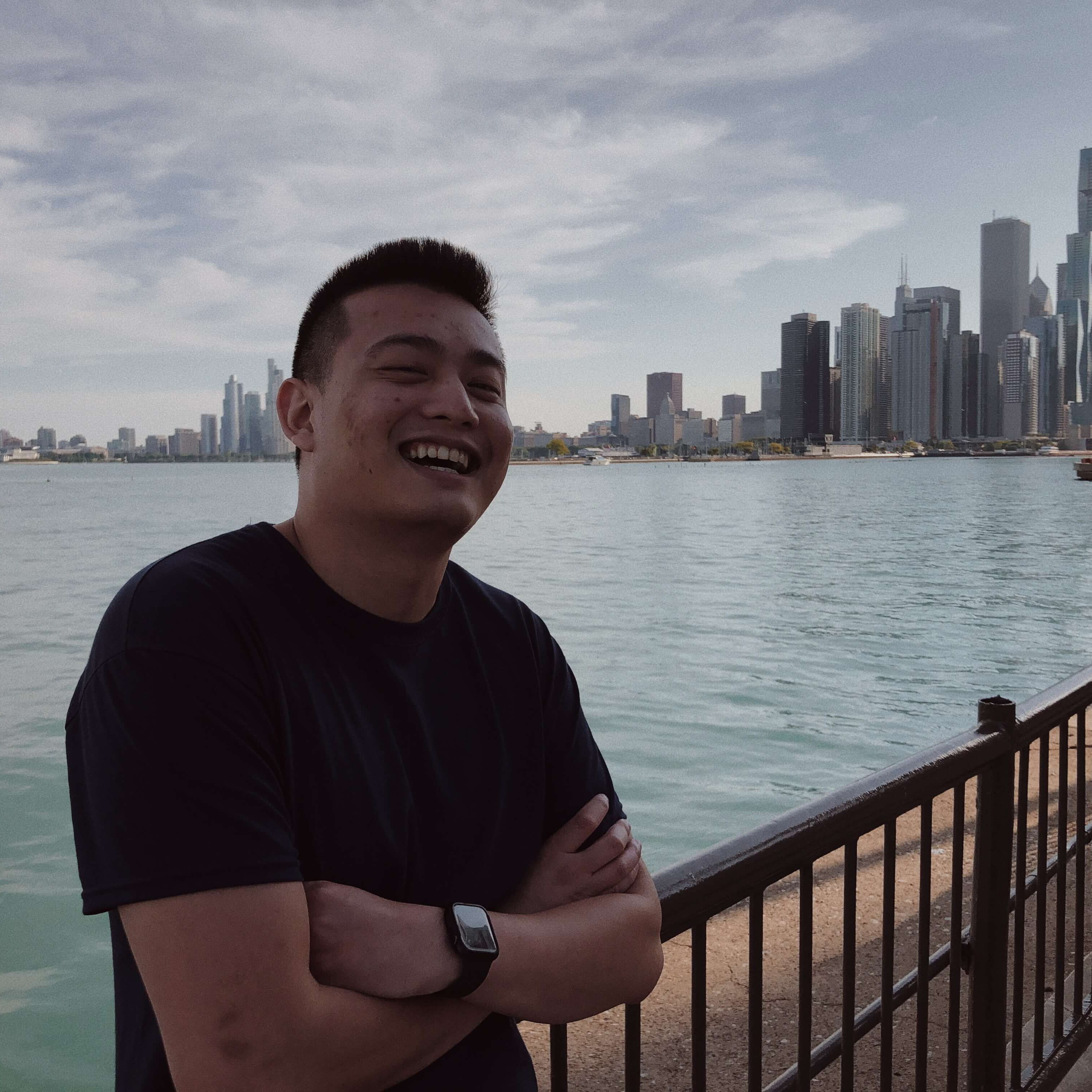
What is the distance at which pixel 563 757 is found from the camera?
197 cm

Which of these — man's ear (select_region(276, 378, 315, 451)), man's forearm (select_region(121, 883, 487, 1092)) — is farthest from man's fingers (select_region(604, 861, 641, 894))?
man's ear (select_region(276, 378, 315, 451))

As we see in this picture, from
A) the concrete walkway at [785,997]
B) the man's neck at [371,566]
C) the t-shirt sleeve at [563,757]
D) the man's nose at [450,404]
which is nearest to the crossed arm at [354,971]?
the t-shirt sleeve at [563,757]

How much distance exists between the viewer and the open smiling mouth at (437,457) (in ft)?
5.79

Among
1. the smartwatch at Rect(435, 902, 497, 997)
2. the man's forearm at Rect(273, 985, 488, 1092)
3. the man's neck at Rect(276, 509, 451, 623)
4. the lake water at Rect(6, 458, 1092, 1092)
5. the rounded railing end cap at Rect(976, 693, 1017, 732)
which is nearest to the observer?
the man's forearm at Rect(273, 985, 488, 1092)

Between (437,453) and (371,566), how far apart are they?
0.74ft

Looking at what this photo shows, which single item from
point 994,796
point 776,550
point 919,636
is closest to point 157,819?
point 994,796

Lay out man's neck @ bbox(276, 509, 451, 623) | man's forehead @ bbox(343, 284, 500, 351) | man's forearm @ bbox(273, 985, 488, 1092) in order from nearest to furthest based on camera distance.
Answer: man's forearm @ bbox(273, 985, 488, 1092)
man's neck @ bbox(276, 509, 451, 623)
man's forehead @ bbox(343, 284, 500, 351)

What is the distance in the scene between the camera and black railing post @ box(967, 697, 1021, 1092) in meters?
2.70

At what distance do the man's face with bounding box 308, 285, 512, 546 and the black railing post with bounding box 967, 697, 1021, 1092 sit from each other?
1603 mm

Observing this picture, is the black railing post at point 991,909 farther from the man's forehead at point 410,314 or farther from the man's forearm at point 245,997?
the man's forearm at point 245,997

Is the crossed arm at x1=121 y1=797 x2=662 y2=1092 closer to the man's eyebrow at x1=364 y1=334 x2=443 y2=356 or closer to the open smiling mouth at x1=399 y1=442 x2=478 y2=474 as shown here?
the open smiling mouth at x1=399 y1=442 x2=478 y2=474

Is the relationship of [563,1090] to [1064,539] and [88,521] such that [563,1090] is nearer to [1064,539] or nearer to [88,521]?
[1064,539]

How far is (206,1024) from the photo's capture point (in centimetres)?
131

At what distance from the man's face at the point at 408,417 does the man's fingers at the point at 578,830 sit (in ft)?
1.82
